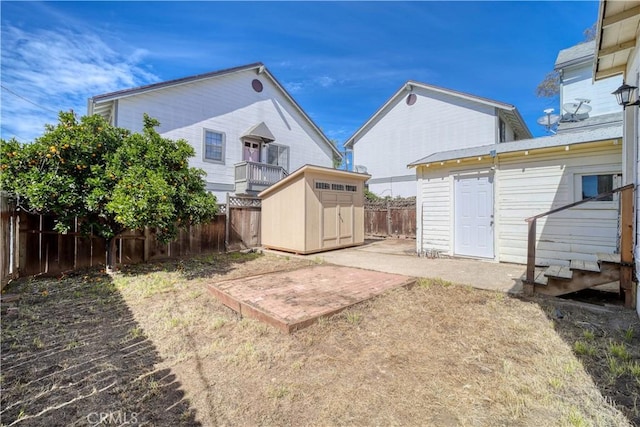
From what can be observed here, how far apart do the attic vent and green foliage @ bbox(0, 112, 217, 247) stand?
9.18m

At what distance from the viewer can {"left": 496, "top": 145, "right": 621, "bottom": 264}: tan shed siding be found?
19.0 feet

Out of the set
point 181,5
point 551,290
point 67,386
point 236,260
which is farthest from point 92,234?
point 551,290

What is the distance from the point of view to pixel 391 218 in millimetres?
13836

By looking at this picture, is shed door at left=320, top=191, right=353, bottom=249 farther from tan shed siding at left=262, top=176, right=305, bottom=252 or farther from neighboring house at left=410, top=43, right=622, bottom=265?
neighboring house at left=410, top=43, right=622, bottom=265

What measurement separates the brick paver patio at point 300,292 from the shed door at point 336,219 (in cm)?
291

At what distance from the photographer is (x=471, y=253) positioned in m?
7.58

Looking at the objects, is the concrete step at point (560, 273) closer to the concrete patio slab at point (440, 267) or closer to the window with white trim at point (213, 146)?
the concrete patio slab at point (440, 267)

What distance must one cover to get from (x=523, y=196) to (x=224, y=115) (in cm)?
1229

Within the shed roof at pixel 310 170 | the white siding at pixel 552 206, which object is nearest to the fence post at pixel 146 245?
the shed roof at pixel 310 170

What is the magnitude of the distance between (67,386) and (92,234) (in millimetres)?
5170

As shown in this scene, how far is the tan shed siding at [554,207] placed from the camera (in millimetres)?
5785

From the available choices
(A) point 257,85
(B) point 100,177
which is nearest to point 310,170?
(B) point 100,177

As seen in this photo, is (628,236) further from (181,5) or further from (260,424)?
(181,5)

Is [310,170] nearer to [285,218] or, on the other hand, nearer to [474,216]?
[285,218]
